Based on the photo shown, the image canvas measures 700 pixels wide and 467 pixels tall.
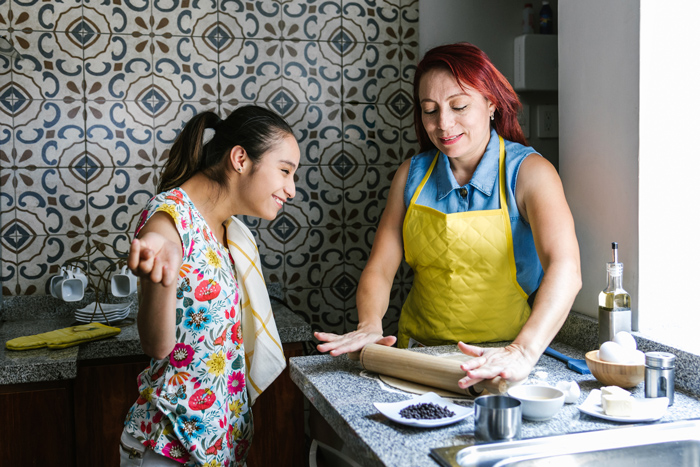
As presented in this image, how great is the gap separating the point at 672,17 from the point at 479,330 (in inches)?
30.1

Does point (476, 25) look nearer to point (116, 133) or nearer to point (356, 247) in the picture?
point (356, 247)

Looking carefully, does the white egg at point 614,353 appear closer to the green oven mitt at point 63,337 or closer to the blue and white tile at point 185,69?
the green oven mitt at point 63,337

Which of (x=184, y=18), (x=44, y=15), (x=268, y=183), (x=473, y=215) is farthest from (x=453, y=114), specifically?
(x=44, y=15)

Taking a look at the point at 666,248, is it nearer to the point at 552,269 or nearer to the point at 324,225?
the point at 552,269

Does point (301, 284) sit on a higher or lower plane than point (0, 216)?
lower

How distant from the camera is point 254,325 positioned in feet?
4.50

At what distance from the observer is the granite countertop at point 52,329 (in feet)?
5.34

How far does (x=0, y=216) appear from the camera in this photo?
7.02ft

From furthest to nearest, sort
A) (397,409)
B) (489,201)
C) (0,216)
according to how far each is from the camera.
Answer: (0,216), (489,201), (397,409)

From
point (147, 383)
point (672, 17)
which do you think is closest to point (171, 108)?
point (147, 383)

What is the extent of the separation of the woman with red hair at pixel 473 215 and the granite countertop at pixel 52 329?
0.58 meters

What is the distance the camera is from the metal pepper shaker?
1018 mm

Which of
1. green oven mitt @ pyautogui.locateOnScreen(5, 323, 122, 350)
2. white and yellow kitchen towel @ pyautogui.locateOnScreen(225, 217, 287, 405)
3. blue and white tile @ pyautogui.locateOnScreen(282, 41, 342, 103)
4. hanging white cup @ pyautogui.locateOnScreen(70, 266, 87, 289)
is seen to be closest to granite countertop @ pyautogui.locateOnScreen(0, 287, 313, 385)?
green oven mitt @ pyautogui.locateOnScreen(5, 323, 122, 350)

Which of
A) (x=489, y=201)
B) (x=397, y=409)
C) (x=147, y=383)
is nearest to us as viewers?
(x=397, y=409)
